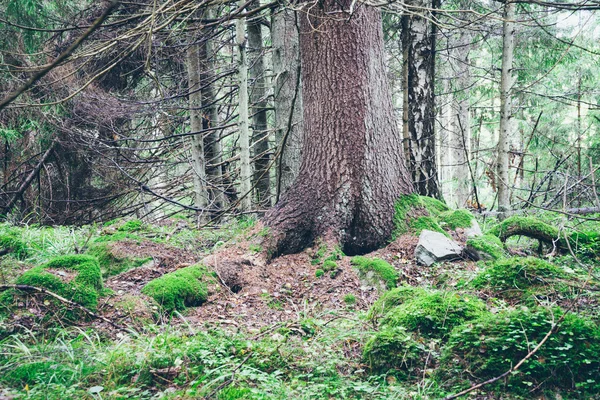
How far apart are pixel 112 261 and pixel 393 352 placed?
152 inches

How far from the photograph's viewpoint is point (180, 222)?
26.7ft

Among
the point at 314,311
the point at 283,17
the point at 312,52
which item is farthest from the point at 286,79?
the point at 314,311

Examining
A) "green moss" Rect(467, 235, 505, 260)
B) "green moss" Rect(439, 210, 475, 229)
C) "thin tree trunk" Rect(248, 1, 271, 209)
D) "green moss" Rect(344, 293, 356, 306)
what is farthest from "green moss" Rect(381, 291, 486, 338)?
"thin tree trunk" Rect(248, 1, 271, 209)

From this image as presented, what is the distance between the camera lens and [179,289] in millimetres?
4680

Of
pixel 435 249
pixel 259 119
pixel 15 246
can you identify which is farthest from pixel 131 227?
pixel 259 119

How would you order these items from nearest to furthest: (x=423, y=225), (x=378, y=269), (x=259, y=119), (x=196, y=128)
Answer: (x=378, y=269)
(x=423, y=225)
(x=196, y=128)
(x=259, y=119)

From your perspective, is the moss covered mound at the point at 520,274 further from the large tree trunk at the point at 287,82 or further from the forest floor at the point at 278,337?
the large tree trunk at the point at 287,82

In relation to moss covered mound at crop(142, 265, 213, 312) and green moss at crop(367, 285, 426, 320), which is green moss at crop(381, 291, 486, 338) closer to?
green moss at crop(367, 285, 426, 320)

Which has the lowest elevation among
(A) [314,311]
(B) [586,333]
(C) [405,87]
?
(A) [314,311]

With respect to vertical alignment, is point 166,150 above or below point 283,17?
below

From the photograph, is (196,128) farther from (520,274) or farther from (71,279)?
(520,274)

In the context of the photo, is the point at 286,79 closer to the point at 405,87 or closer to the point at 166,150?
the point at 405,87

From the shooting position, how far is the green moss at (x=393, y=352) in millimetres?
3113

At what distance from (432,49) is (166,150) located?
6.55 meters
